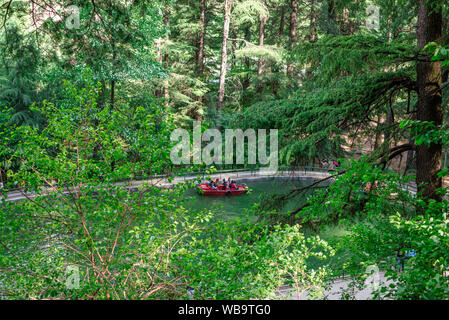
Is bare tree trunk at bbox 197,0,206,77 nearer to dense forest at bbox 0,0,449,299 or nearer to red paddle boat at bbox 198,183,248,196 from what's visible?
red paddle boat at bbox 198,183,248,196

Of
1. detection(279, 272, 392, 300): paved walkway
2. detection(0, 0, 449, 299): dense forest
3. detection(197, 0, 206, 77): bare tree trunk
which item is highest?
detection(197, 0, 206, 77): bare tree trunk

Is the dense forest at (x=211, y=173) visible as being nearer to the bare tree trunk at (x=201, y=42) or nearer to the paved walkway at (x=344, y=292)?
the paved walkway at (x=344, y=292)

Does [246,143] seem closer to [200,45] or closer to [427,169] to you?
[427,169]

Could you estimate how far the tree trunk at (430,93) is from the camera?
17.4ft

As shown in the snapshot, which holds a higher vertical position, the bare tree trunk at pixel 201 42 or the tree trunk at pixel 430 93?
the bare tree trunk at pixel 201 42

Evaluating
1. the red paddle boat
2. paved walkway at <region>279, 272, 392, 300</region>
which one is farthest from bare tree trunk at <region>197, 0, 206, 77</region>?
paved walkway at <region>279, 272, 392, 300</region>

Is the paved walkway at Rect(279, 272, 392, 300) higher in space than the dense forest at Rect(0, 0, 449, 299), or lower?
lower

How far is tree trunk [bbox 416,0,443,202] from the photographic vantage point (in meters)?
5.30

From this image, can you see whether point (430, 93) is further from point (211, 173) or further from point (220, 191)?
point (220, 191)

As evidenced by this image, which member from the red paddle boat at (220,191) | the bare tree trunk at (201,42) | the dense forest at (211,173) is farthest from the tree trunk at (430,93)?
the bare tree trunk at (201,42)

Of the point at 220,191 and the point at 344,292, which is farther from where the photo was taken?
the point at 220,191

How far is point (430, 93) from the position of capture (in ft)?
17.4

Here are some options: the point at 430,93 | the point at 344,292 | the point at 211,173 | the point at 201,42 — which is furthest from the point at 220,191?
the point at 430,93

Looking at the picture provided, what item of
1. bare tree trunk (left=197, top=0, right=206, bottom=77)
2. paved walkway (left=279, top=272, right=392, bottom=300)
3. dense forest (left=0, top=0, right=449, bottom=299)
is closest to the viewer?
paved walkway (left=279, top=272, right=392, bottom=300)
